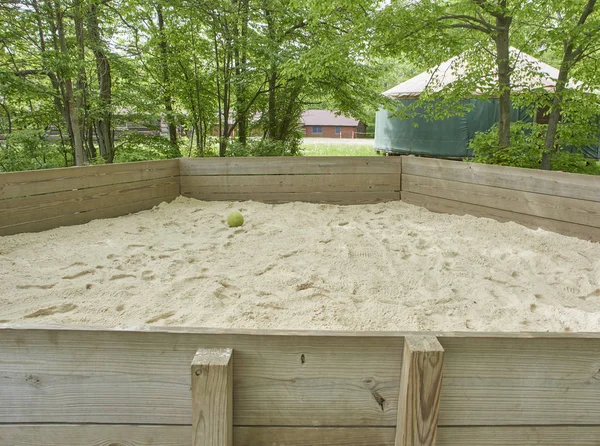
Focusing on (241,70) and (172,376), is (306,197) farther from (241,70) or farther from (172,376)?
(172,376)

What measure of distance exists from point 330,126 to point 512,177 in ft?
106

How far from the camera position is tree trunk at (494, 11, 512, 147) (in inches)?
192

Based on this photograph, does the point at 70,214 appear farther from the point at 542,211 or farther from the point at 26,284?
the point at 542,211

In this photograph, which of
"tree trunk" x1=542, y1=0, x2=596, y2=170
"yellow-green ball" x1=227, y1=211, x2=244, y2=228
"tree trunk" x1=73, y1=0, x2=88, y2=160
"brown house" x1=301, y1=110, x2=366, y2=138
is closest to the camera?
"yellow-green ball" x1=227, y1=211, x2=244, y2=228

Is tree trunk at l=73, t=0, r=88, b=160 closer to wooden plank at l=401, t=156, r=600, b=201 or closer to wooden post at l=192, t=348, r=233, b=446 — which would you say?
wooden plank at l=401, t=156, r=600, b=201

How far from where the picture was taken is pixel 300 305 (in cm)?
220

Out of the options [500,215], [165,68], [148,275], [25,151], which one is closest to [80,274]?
[148,275]

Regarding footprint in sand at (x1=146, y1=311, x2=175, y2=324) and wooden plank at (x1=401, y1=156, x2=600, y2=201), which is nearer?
footprint in sand at (x1=146, y1=311, x2=175, y2=324)

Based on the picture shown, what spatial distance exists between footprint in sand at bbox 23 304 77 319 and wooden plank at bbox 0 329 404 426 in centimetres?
129

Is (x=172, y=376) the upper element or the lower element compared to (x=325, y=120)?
lower

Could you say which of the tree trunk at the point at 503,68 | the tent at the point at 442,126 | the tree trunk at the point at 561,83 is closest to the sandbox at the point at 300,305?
the tree trunk at the point at 503,68

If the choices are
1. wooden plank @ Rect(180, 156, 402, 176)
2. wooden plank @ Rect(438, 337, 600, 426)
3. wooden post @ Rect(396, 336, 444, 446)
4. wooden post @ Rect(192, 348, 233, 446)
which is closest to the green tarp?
wooden plank @ Rect(180, 156, 402, 176)

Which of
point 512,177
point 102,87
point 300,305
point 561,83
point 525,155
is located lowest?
point 300,305

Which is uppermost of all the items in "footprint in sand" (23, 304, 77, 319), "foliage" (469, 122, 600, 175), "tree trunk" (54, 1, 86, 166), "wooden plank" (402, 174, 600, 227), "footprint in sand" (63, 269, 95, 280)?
"tree trunk" (54, 1, 86, 166)
